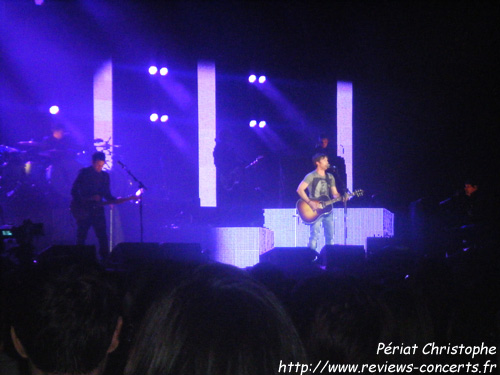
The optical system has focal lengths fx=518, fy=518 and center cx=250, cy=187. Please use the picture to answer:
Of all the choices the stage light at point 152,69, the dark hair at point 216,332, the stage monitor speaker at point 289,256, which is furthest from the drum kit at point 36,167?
the dark hair at point 216,332

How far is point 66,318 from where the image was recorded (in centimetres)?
182

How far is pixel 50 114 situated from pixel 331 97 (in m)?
6.80

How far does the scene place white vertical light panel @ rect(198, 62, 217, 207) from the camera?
12.1m

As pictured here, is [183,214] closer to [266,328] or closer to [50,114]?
[50,114]

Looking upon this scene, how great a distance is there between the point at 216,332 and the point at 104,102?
466 inches

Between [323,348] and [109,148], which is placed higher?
[109,148]

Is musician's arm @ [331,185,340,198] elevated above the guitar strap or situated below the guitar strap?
below

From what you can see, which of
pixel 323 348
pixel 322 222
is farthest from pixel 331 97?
pixel 323 348

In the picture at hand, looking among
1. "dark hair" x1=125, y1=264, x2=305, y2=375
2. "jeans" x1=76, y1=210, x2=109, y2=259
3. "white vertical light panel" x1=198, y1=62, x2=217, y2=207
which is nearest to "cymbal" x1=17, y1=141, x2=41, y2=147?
"jeans" x1=76, y1=210, x2=109, y2=259

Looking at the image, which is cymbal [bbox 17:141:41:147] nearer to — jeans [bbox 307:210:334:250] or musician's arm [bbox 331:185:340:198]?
jeans [bbox 307:210:334:250]

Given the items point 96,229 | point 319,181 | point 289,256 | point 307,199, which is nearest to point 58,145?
point 96,229

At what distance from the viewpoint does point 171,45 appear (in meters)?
12.5

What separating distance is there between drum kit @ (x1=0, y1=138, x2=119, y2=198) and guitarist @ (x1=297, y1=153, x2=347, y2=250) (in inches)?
180

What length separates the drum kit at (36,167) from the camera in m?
9.78
